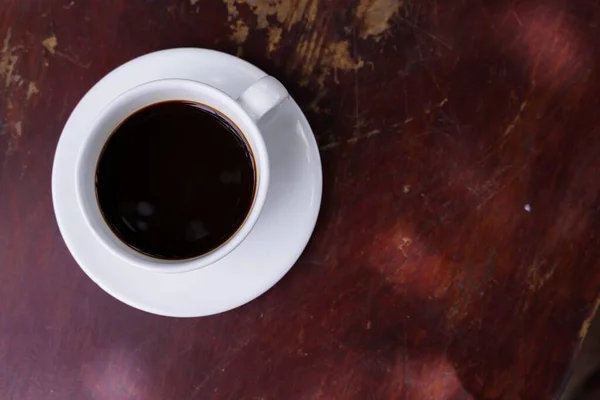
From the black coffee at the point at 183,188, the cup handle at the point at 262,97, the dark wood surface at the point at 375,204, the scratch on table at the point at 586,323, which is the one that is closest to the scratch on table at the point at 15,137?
the dark wood surface at the point at 375,204

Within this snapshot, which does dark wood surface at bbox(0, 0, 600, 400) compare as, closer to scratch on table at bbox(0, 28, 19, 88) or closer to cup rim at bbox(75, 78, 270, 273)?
scratch on table at bbox(0, 28, 19, 88)

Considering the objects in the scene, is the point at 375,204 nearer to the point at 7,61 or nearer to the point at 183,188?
the point at 183,188

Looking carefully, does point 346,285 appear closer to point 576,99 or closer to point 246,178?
point 246,178

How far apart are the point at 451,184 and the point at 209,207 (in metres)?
0.24

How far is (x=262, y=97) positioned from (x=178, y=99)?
85 mm

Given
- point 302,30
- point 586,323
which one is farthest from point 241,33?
point 586,323

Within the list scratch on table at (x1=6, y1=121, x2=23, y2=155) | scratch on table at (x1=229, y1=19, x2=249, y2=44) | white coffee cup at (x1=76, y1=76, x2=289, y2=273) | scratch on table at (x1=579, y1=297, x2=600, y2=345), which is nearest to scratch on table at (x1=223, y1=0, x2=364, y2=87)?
scratch on table at (x1=229, y1=19, x2=249, y2=44)

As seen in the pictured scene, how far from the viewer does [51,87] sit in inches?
25.2

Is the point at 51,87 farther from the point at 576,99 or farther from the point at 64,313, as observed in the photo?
the point at 576,99

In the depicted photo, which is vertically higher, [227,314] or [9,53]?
[9,53]

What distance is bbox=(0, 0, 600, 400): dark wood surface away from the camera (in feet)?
2.11

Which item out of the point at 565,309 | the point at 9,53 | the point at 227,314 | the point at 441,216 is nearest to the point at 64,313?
the point at 227,314

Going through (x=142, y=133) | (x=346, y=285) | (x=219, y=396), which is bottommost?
(x=219, y=396)

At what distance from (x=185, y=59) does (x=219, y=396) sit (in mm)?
335
